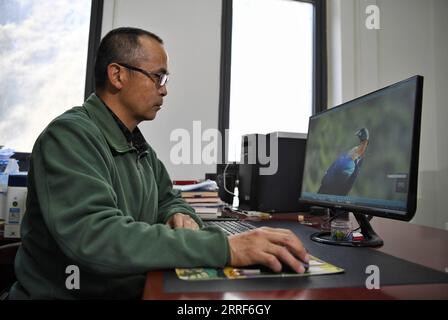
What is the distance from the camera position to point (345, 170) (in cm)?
97

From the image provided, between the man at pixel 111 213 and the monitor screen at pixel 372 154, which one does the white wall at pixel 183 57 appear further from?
the monitor screen at pixel 372 154

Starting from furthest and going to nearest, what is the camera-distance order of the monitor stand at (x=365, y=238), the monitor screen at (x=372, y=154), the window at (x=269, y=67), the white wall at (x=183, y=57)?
the window at (x=269, y=67)
the white wall at (x=183, y=57)
the monitor stand at (x=365, y=238)
the monitor screen at (x=372, y=154)

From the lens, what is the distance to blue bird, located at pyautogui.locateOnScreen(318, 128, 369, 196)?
915mm

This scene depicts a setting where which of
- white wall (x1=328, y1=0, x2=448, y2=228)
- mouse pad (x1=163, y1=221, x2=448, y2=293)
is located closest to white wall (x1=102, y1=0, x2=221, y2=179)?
white wall (x1=328, y1=0, x2=448, y2=228)

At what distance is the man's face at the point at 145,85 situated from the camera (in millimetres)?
1017

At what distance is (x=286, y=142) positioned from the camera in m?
1.68

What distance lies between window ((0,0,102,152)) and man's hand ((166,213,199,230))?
175cm

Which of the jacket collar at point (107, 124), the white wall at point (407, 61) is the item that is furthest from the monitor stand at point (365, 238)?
the white wall at point (407, 61)

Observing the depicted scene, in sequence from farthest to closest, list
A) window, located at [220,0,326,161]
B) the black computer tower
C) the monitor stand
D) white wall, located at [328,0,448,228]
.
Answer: white wall, located at [328,0,448,228] < window, located at [220,0,326,161] < the black computer tower < the monitor stand

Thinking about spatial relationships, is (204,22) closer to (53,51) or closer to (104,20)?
(104,20)

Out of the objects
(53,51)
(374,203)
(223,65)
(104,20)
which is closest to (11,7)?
(53,51)

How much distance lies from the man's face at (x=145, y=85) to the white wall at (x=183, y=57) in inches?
56.3

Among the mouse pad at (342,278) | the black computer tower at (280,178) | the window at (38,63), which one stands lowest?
the mouse pad at (342,278)

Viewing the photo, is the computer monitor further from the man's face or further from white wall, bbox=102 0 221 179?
white wall, bbox=102 0 221 179
